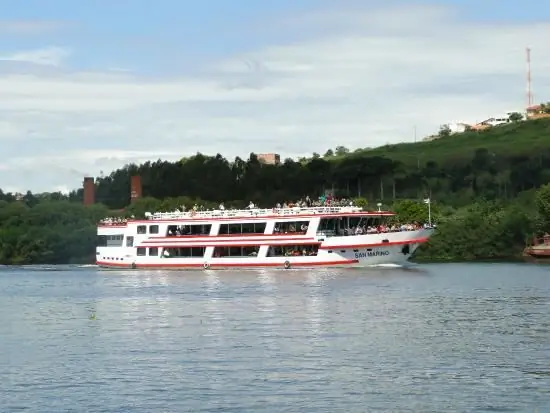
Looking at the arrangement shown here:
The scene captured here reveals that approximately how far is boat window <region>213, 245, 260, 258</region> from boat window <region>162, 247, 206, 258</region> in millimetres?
1753

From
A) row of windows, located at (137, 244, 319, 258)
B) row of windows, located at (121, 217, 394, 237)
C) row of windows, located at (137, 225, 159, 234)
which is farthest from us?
row of windows, located at (137, 225, 159, 234)

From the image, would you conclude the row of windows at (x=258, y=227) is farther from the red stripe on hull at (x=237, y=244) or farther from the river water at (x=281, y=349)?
the river water at (x=281, y=349)

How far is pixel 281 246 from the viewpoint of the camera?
123312mm

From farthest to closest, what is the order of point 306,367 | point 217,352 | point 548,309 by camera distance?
1. point 548,309
2. point 217,352
3. point 306,367

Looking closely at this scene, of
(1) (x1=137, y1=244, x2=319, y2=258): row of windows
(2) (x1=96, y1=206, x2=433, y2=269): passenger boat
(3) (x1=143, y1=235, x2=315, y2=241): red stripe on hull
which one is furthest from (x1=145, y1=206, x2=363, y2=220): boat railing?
(1) (x1=137, y1=244, x2=319, y2=258): row of windows

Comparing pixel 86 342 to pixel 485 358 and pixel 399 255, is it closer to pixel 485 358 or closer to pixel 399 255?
pixel 485 358

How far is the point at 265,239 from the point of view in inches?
4825

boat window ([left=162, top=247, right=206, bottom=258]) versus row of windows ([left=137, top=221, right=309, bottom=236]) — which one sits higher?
row of windows ([left=137, top=221, right=309, bottom=236])

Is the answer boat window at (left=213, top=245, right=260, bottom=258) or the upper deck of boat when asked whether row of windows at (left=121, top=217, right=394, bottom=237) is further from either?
boat window at (left=213, top=245, right=260, bottom=258)

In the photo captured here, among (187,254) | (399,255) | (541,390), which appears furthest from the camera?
(187,254)

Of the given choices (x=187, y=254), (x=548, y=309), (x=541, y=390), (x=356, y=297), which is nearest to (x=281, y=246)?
(x=187, y=254)

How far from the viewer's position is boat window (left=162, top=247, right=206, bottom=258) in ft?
423

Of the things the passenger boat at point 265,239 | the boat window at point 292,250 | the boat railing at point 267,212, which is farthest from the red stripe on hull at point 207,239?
the boat railing at point 267,212

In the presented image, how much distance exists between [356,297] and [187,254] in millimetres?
49299
